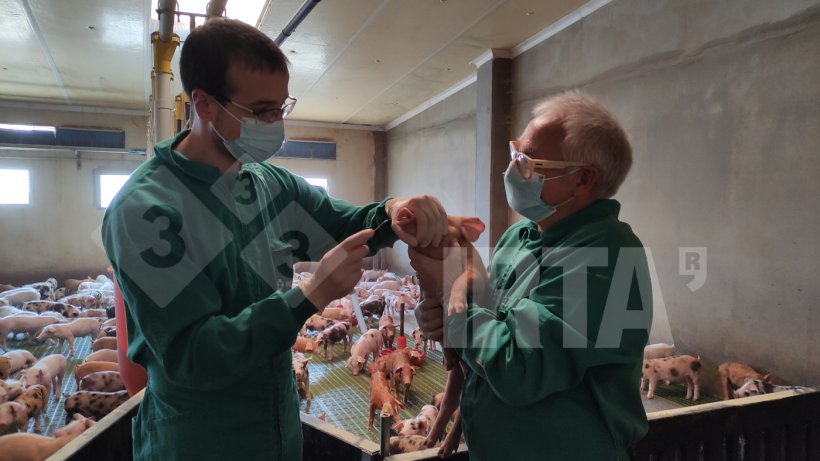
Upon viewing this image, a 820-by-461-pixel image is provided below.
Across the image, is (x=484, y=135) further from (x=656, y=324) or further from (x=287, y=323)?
(x=287, y=323)

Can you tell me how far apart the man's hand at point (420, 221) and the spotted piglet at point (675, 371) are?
3.78 metres

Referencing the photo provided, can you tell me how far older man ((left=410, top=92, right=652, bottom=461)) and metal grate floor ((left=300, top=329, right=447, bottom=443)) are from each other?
108 inches

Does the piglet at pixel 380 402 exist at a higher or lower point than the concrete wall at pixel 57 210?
lower

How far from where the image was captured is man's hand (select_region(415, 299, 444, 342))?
53.8 inches

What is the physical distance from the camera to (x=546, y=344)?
1152mm

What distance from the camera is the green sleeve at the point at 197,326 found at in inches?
40.8

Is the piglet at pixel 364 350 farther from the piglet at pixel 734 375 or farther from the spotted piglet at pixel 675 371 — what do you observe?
the piglet at pixel 734 375

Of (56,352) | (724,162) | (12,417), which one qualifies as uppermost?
(724,162)

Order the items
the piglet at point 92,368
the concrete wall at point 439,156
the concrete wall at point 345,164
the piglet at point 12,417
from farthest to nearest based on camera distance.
Result: the concrete wall at point 345,164, the concrete wall at point 439,156, the piglet at point 92,368, the piglet at point 12,417

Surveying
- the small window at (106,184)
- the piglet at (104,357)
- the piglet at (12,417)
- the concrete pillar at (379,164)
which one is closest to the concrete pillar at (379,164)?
the concrete pillar at (379,164)

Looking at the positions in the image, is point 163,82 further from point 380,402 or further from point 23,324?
point 23,324

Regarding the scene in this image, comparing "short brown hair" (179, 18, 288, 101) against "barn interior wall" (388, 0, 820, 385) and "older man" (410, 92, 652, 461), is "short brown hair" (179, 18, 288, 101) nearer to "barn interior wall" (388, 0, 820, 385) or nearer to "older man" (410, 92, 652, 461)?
"older man" (410, 92, 652, 461)

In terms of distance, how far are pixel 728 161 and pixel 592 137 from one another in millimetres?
3619

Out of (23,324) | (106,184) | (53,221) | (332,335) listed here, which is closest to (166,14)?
(332,335)
